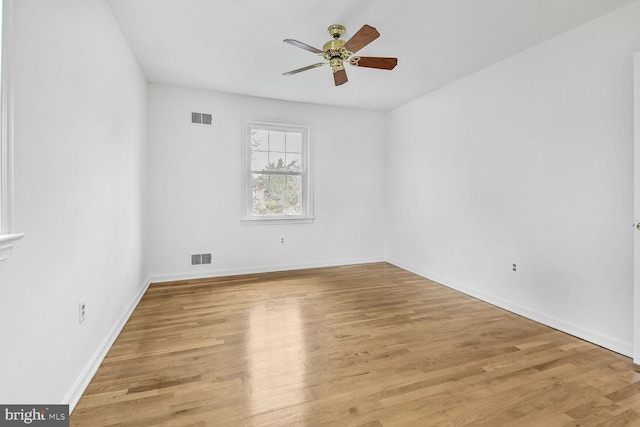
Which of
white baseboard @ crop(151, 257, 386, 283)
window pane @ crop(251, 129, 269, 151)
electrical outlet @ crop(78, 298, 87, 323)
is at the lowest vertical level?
white baseboard @ crop(151, 257, 386, 283)

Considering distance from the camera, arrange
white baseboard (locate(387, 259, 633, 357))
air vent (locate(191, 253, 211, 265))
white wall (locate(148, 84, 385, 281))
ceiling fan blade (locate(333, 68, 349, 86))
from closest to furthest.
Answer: white baseboard (locate(387, 259, 633, 357)), ceiling fan blade (locate(333, 68, 349, 86)), white wall (locate(148, 84, 385, 281)), air vent (locate(191, 253, 211, 265))

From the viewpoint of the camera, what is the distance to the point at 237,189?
14.0 feet

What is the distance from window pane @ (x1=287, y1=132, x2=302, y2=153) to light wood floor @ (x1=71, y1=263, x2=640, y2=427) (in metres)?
2.42

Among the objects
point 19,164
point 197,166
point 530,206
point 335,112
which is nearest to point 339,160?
point 335,112

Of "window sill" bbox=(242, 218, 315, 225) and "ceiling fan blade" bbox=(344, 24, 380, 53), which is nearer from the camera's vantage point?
→ "ceiling fan blade" bbox=(344, 24, 380, 53)

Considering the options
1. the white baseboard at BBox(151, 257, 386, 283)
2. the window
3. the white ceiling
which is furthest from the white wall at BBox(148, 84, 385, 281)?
the white ceiling

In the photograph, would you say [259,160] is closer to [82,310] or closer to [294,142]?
[294,142]

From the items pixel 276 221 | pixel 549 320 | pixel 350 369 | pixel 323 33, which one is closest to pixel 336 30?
pixel 323 33

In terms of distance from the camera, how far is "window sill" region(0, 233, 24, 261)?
1.00 metres

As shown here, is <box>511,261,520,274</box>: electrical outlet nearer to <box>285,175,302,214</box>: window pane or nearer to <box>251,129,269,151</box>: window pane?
<box>285,175,302,214</box>: window pane

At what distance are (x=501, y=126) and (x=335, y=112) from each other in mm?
2474

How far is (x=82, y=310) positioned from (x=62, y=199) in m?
0.67

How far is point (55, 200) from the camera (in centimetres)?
144

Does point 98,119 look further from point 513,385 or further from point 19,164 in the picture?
point 513,385
